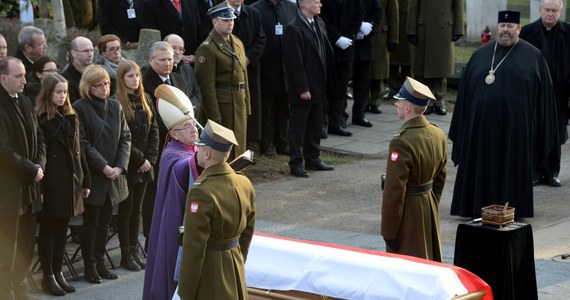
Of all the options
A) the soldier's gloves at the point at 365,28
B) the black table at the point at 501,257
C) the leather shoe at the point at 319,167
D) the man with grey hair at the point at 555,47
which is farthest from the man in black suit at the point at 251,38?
the black table at the point at 501,257

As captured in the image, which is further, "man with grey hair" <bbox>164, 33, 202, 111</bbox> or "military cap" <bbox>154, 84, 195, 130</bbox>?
"man with grey hair" <bbox>164, 33, 202, 111</bbox>

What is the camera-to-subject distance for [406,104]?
8.70 metres

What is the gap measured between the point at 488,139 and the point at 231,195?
5.27 meters

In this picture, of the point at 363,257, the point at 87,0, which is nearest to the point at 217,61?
the point at 363,257

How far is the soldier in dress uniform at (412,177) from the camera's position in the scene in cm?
854

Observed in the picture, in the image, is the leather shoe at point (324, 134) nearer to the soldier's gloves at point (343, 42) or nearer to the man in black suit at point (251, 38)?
the soldier's gloves at point (343, 42)

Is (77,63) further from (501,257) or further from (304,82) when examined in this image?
(501,257)

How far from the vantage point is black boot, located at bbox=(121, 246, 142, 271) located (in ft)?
33.2

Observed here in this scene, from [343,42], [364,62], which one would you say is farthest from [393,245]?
[364,62]

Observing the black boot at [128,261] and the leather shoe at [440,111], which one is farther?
the leather shoe at [440,111]

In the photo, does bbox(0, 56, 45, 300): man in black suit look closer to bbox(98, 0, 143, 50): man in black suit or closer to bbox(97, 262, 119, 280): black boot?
bbox(97, 262, 119, 280): black boot

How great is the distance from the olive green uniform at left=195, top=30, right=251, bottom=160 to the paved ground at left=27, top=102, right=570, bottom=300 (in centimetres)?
87

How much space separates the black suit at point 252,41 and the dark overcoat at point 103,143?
382 cm

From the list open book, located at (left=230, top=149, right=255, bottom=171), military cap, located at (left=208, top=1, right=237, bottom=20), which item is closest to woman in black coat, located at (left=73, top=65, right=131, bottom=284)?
open book, located at (left=230, top=149, right=255, bottom=171)
